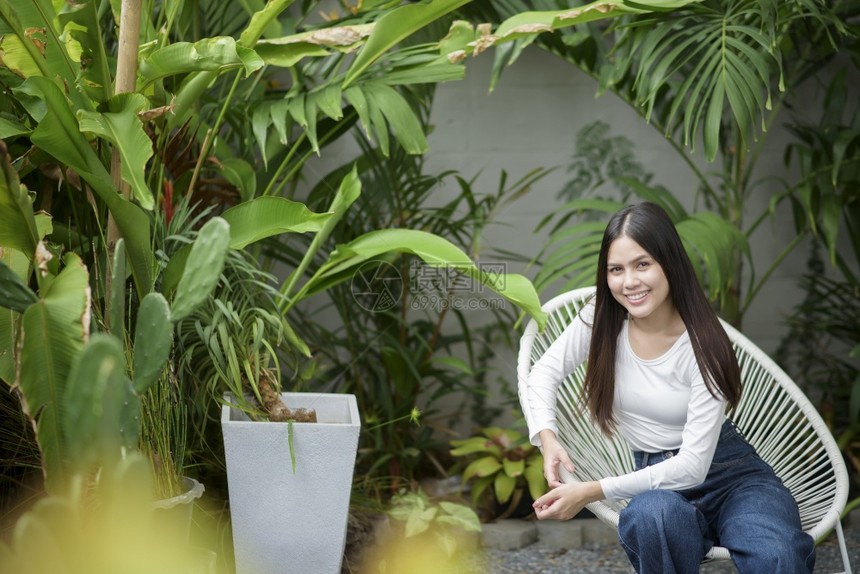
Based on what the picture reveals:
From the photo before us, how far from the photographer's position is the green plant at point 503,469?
7.07 ft

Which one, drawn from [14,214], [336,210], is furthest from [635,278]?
[14,214]

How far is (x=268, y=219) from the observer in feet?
5.20

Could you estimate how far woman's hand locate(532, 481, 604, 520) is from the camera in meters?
1.35

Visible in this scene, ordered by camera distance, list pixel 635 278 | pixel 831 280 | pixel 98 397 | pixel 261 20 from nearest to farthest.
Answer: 1. pixel 98 397
2. pixel 635 278
3. pixel 261 20
4. pixel 831 280

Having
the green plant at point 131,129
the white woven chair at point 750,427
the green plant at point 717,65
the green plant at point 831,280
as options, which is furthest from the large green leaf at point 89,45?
the green plant at point 831,280

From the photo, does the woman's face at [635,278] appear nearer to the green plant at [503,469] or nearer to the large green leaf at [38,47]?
the green plant at [503,469]

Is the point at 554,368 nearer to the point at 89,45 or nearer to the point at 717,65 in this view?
the point at 717,65

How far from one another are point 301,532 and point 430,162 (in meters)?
1.30

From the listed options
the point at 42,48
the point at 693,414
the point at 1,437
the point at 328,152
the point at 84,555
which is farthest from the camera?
the point at 328,152

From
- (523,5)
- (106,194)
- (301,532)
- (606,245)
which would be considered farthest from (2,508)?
(523,5)

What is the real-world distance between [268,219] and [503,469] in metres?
0.97

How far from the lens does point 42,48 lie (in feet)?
5.04

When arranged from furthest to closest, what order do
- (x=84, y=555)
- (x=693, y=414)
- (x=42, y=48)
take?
(x=42, y=48) < (x=693, y=414) < (x=84, y=555)

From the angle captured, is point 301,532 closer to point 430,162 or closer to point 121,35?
point 121,35
